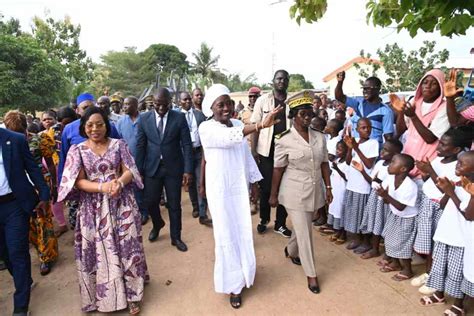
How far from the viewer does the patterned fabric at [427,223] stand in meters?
3.11

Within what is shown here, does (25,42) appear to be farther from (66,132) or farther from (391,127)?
(391,127)

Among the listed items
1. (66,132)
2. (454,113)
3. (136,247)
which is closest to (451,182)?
(454,113)

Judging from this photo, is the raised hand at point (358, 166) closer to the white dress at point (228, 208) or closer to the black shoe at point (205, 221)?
the white dress at point (228, 208)

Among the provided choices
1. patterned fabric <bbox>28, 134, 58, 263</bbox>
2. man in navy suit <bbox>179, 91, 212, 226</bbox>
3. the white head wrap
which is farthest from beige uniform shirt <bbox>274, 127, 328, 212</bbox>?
patterned fabric <bbox>28, 134, 58, 263</bbox>

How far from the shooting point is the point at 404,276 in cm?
340

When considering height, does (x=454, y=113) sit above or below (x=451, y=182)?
above

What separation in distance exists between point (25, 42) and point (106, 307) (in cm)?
1847

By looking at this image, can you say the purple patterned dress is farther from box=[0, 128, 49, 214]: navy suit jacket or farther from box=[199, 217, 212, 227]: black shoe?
box=[199, 217, 212, 227]: black shoe

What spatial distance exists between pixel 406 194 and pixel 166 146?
271 cm

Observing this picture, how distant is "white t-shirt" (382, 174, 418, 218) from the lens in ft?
10.7

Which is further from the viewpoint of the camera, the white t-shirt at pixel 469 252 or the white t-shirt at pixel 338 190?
the white t-shirt at pixel 338 190

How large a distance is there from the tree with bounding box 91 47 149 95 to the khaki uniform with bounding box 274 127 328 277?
38.5 m

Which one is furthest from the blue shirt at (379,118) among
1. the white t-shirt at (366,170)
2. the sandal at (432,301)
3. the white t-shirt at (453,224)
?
the sandal at (432,301)

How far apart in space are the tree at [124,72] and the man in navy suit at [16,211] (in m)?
38.0
